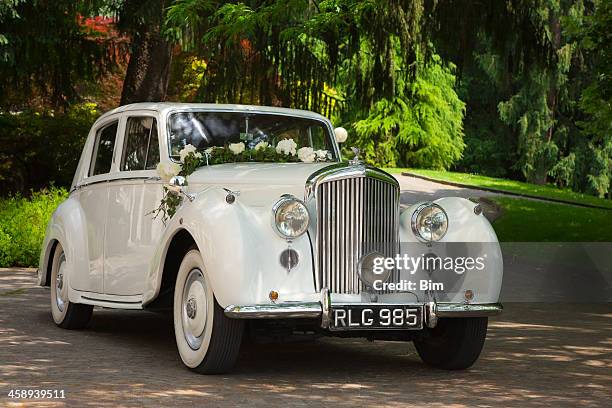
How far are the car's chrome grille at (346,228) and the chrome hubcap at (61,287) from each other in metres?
3.53

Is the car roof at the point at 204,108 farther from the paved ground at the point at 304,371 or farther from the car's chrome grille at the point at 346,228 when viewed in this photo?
the car's chrome grille at the point at 346,228

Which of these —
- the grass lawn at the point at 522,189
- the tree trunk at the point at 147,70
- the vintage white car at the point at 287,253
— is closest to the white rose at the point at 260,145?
the vintage white car at the point at 287,253

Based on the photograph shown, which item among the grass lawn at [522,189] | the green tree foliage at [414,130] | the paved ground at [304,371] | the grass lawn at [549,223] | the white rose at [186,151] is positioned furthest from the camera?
the green tree foliage at [414,130]

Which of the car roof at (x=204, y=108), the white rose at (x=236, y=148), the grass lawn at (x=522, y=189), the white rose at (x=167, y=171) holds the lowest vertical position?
the grass lawn at (x=522, y=189)

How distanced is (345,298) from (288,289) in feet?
1.33

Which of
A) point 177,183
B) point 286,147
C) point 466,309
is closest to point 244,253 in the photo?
point 177,183

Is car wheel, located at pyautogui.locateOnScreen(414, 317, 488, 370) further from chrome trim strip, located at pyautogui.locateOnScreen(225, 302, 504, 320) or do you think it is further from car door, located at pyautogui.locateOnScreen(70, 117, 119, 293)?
car door, located at pyautogui.locateOnScreen(70, 117, 119, 293)

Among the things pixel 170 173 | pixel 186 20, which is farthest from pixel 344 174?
pixel 186 20

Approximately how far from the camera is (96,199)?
10047mm

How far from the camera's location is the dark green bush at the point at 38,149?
21.6 meters

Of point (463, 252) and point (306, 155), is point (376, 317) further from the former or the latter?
point (306, 155)

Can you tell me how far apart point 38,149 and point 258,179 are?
14.2 metres

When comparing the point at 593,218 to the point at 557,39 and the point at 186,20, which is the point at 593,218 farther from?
the point at 557,39

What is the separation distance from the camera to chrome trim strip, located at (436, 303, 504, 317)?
7.71 metres
